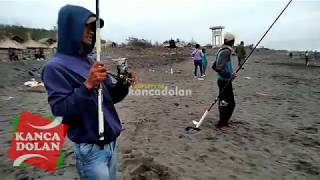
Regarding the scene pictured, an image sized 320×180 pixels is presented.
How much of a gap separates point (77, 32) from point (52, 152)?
3675 millimetres

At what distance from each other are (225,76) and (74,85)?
16.7 feet

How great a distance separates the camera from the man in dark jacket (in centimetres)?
694

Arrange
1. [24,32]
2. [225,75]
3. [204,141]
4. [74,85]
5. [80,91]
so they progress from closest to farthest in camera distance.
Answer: [80,91], [74,85], [204,141], [225,75], [24,32]

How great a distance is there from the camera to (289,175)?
4727 millimetres

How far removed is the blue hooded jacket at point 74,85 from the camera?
85.7 inches

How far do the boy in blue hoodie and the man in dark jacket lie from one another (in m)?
4.73

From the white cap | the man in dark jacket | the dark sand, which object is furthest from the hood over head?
the white cap

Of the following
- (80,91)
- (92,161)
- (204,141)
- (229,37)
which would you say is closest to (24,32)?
(229,37)

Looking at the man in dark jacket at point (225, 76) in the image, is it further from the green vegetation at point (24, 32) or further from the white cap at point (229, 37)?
the green vegetation at point (24, 32)

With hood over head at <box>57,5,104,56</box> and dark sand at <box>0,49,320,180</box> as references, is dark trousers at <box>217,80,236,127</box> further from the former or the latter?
hood over head at <box>57,5,104,56</box>

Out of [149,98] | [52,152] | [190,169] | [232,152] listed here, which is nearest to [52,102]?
[190,169]

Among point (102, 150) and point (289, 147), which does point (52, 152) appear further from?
point (289, 147)

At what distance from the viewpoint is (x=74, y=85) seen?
7.55ft

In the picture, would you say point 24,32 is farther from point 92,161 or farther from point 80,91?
point 80,91
